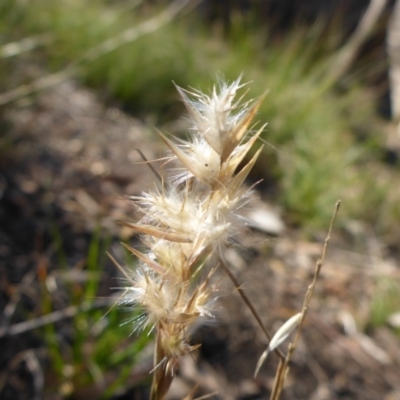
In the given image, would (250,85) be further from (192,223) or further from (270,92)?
(192,223)

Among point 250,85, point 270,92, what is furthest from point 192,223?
point 270,92

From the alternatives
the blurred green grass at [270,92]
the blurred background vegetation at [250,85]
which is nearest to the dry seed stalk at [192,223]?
the blurred background vegetation at [250,85]

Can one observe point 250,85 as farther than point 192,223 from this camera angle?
Yes

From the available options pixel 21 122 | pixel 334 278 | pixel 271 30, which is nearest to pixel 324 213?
pixel 334 278

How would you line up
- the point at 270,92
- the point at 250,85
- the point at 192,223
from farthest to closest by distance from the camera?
1. the point at 270,92
2. the point at 250,85
3. the point at 192,223

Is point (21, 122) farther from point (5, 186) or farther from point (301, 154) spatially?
point (301, 154)

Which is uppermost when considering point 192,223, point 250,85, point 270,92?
point 192,223

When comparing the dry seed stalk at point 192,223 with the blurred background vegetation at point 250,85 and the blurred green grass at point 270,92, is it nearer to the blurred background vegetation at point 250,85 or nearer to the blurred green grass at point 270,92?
the blurred background vegetation at point 250,85

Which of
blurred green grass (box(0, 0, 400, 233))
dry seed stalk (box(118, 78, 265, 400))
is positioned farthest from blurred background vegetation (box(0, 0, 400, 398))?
dry seed stalk (box(118, 78, 265, 400))

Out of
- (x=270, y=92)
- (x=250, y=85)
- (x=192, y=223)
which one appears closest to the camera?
(x=192, y=223)
